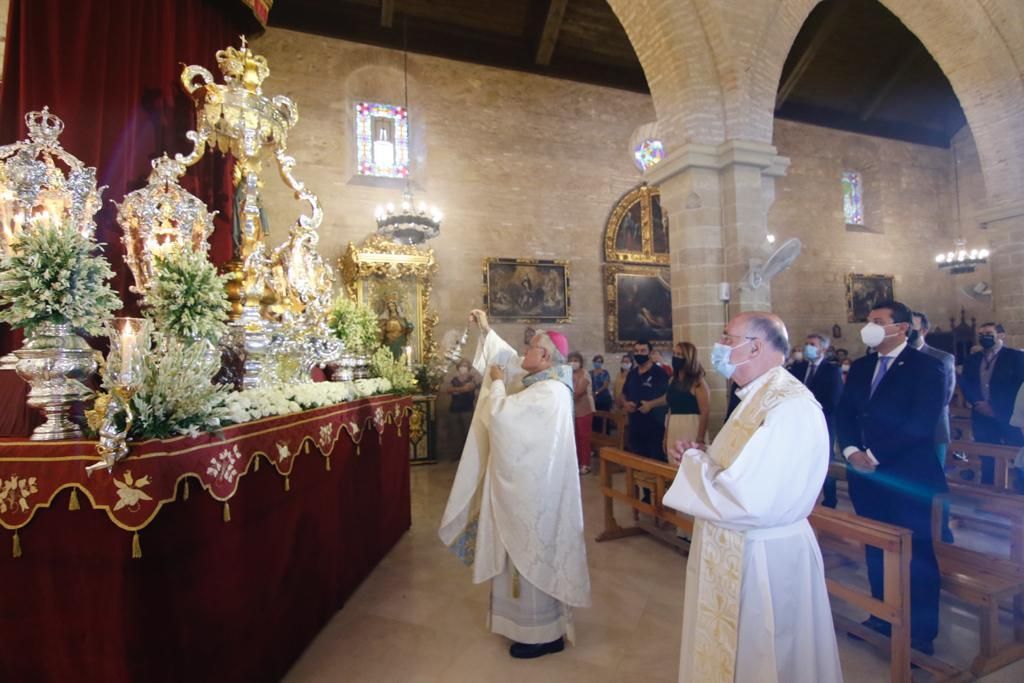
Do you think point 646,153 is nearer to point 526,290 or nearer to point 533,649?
point 526,290

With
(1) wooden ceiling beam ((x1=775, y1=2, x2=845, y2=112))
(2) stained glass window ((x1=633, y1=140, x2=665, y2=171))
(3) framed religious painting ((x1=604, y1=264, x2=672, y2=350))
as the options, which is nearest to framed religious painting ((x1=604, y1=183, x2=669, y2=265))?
(3) framed religious painting ((x1=604, y1=264, x2=672, y2=350))

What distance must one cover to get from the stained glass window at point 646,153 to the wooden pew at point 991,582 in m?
9.95

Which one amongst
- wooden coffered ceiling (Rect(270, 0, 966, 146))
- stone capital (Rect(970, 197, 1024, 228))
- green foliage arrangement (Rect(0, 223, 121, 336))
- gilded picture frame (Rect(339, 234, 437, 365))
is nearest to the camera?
green foliage arrangement (Rect(0, 223, 121, 336))

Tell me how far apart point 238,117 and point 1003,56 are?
9730mm

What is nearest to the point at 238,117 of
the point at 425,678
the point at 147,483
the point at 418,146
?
the point at 147,483

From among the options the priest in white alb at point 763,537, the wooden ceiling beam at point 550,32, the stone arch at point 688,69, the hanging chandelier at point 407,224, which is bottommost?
the priest in white alb at point 763,537

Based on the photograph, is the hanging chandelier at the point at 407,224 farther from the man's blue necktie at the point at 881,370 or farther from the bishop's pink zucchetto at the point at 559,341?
the man's blue necktie at the point at 881,370

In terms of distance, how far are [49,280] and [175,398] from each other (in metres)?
0.75

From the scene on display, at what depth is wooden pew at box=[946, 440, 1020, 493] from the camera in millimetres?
4457

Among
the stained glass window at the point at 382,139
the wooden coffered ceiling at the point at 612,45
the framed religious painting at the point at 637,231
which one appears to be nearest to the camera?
the wooden coffered ceiling at the point at 612,45

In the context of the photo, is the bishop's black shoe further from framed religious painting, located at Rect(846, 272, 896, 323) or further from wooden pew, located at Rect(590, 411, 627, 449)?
framed religious painting, located at Rect(846, 272, 896, 323)

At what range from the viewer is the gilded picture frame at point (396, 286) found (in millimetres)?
9359

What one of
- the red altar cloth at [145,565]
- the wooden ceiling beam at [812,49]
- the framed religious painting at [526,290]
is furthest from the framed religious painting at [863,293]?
the red altar cloth at [145,565]

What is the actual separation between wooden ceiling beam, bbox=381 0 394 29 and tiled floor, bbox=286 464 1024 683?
9.42 m
